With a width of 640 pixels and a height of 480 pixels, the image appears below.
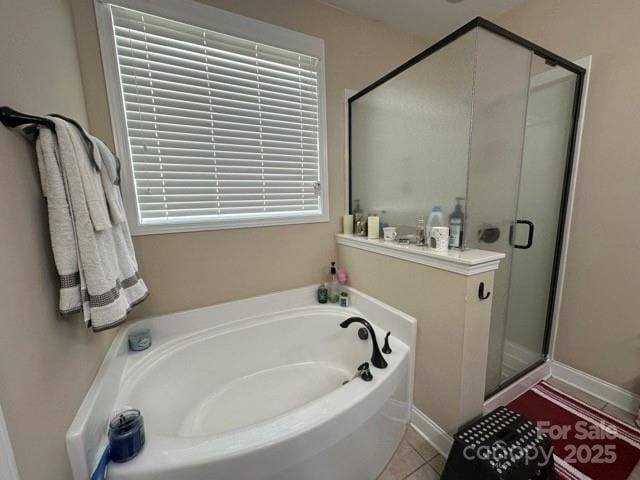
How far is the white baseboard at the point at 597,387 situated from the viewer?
A: 1.46 metres

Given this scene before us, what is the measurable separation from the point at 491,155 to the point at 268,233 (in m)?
1.31

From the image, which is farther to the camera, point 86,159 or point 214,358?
point 214,358

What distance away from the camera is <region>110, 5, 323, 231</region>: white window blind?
1314 millimetres

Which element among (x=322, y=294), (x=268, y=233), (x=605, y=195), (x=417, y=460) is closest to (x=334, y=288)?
(x=322, y=294)

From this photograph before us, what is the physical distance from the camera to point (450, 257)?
1.10 meters

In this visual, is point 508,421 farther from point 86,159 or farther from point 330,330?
point 86,159

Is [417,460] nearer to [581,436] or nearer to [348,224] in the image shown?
[581,436]

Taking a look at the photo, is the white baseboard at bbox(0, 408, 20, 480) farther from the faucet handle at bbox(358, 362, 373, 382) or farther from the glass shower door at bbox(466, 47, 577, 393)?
the glass shower door at bbox(466, 47, 577, 393)

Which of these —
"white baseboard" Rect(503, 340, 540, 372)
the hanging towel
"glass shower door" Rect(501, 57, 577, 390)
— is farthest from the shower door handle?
the hanging towel

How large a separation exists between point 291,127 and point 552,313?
7.12 ft

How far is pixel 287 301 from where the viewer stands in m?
1.81

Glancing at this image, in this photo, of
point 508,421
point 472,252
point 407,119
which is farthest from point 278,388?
point 407,119

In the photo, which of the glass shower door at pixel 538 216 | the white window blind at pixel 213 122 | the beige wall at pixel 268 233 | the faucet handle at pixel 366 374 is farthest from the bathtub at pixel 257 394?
the glass shower door at pixel 538 216

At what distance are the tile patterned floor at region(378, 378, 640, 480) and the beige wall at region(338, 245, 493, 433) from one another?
0.48 ft
